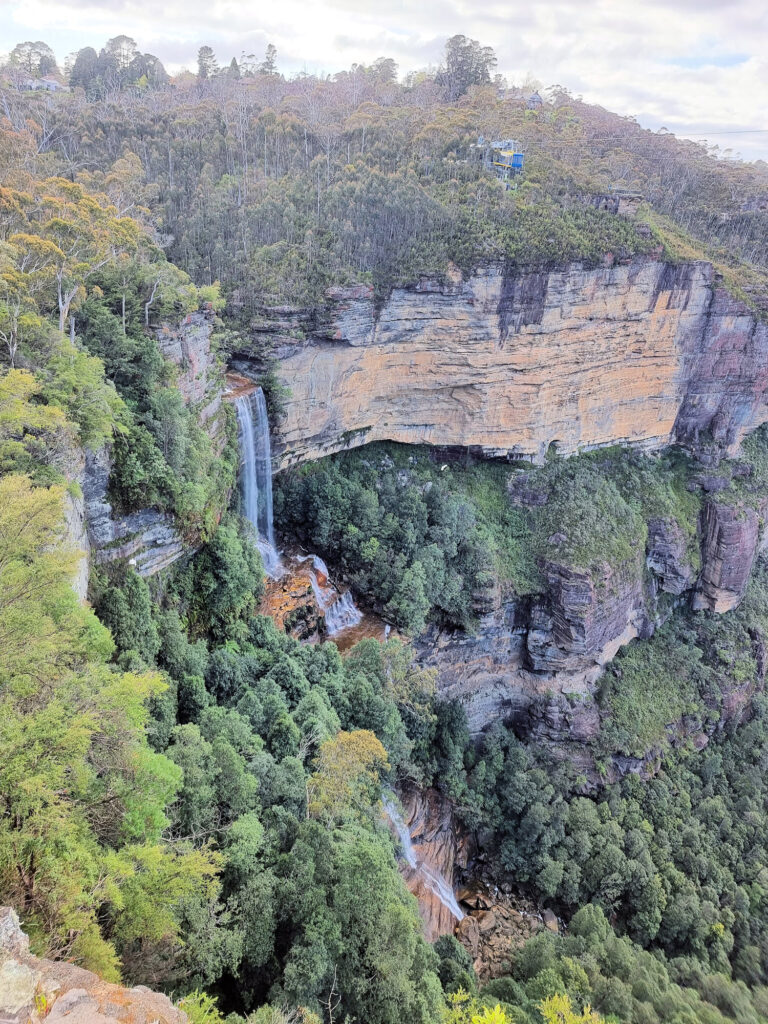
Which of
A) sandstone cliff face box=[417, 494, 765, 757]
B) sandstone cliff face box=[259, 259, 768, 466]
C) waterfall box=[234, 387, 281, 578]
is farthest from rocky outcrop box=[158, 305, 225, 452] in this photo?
sandstone cliff face box=[417, 494, 765, 757]

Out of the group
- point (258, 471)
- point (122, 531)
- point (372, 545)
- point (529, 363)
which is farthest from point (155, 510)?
point (529, 363)

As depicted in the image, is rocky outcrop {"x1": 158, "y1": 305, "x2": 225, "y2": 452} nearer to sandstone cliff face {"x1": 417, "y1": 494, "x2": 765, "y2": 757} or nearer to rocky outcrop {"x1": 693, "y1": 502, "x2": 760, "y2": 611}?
sandstone cliff face {"x1": 417, "y1": 494, "x2": 765, "y2": 757}

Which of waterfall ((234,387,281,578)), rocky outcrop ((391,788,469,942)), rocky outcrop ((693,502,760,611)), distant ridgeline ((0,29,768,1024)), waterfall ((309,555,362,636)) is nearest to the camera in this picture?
distant ridgeline ((0,29,768,1024))

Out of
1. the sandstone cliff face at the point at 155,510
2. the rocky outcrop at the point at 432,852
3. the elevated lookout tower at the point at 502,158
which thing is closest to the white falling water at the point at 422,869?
the rocky outcrop at the point at 432,852

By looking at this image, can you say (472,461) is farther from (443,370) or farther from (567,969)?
(567,969)

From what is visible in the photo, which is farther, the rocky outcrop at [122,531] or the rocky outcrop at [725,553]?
the rocky outcrop at [725,553]

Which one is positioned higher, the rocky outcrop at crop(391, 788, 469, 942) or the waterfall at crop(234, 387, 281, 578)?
the waterfall at crop(234, 387, 281, 578)

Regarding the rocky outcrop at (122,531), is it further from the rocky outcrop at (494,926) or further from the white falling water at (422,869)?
the rocky outcrop at (494,926)

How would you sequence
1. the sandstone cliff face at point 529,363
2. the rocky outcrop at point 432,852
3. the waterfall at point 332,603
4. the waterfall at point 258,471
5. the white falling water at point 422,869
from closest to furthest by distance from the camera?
the white falling water at point 422,869, the rocky outcrop at point 432,852, the waterfall at point 258,471, the waterfall at point 332,603, the sandstone cliff face at point 529,363
